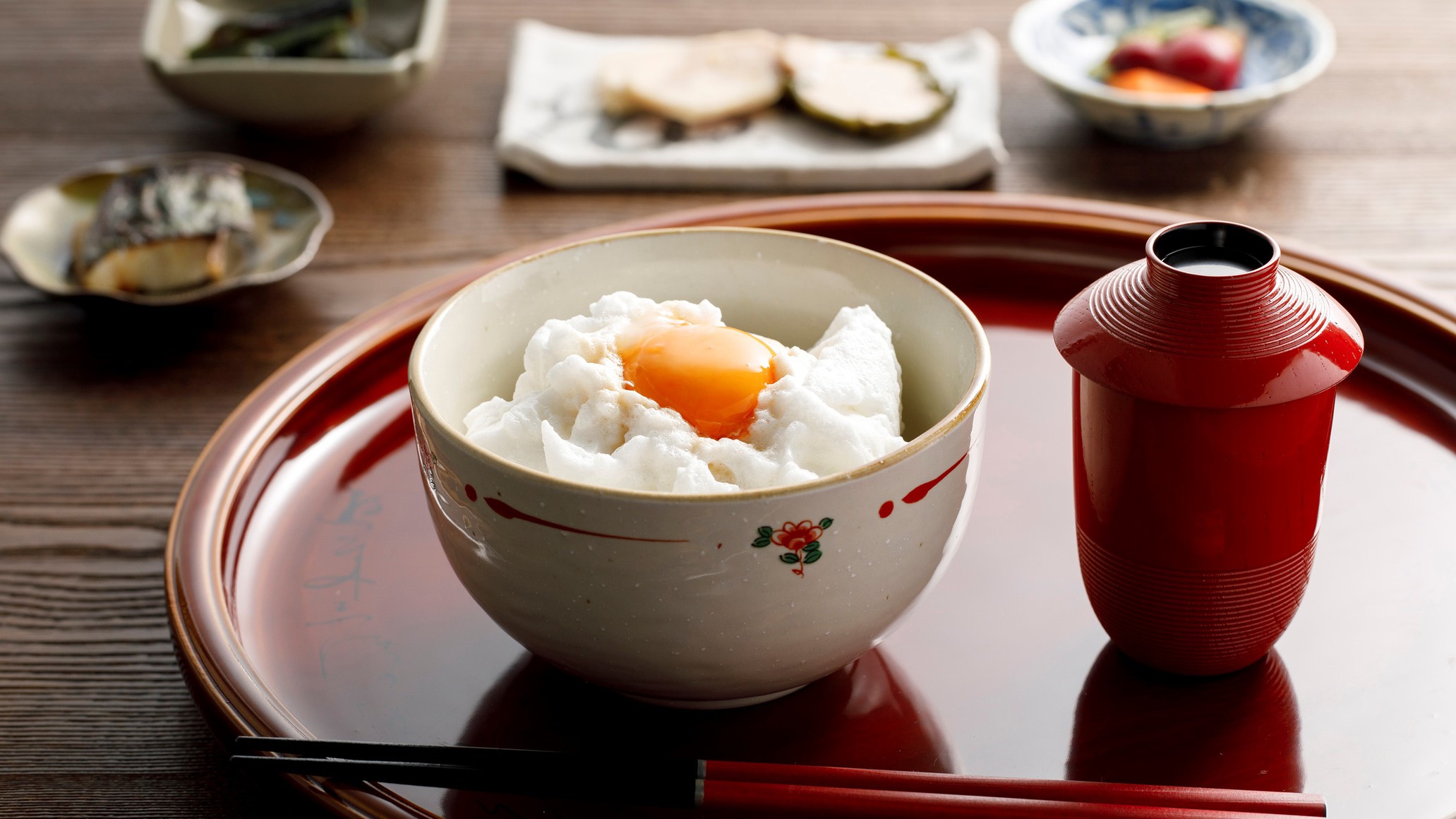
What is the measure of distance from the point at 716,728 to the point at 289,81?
4.95 feet

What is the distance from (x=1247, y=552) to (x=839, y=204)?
2.42ft

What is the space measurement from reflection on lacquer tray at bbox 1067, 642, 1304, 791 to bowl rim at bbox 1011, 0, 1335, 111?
1.22 m

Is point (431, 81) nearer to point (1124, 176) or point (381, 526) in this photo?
point (1124, 176)

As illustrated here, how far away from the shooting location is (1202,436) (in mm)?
820

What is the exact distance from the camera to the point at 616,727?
877mm

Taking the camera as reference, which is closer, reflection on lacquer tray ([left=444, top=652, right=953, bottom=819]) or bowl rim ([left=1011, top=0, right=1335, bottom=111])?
reflection on lacquer tray ([left=444, top=652, right=953, bottom=819])

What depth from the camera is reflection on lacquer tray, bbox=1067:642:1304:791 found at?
2.72 ft

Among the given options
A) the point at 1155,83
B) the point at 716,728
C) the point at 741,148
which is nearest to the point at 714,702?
the point at 716,728

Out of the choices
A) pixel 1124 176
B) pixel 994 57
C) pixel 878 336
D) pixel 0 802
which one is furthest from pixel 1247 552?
pixel 994 57

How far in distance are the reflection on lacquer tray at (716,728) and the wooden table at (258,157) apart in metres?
0.15

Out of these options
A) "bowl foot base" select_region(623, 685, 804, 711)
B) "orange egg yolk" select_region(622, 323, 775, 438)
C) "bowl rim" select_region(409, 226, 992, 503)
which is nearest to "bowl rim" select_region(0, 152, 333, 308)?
"bowl rim" select_region(409, 226, 992, 503)

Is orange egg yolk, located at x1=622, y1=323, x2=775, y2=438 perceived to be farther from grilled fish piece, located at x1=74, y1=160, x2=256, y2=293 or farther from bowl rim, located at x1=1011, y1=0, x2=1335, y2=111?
bowl rim, located at x1=1011, y1=0, x2=1335, y2=111

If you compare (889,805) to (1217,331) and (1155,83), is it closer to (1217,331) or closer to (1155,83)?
(1217,331)

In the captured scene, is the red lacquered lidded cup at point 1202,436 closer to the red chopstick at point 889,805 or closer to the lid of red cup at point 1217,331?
the lid of red cup at point 1217,331
